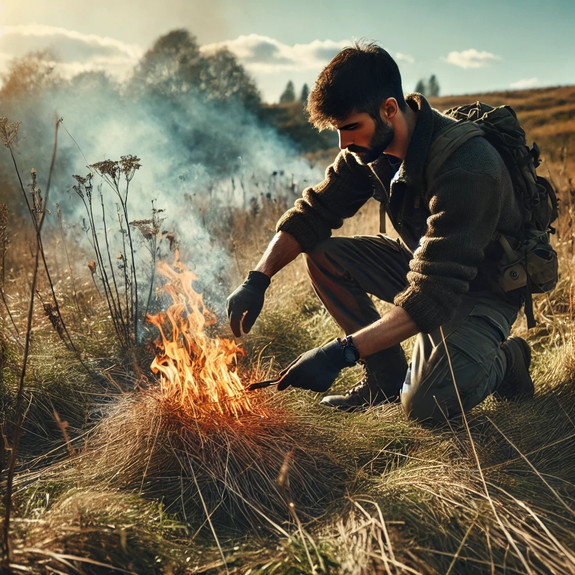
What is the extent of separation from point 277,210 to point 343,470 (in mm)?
4521

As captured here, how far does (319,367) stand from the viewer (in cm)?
282

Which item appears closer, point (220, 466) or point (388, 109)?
point (220, 466)

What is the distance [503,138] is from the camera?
317cm

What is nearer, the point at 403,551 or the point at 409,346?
the point at 403,551

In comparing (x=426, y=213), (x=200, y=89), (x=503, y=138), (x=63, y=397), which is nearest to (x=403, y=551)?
(x=426, y=213)

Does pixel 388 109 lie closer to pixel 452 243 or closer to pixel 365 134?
pixel 365 134

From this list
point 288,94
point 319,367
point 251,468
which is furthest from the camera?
point 288,94

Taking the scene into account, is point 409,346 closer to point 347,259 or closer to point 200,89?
point 347,259

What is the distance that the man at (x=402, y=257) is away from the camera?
2.88 meters

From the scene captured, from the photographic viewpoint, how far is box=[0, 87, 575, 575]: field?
206 cm

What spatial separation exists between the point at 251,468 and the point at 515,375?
171cm

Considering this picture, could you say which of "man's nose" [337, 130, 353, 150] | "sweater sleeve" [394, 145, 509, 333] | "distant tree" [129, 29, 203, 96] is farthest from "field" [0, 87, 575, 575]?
"distant tree" [129, 29, 203, 96]

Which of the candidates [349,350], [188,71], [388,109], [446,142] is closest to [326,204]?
[388,109]

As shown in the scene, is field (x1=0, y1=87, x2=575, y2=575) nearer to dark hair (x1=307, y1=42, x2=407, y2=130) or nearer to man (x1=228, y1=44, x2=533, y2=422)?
man (x1=228, y1=44, x2=533, y2=422)
